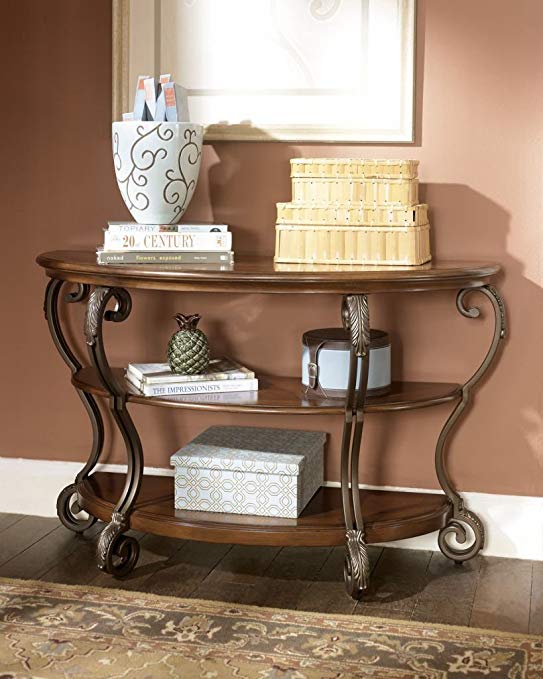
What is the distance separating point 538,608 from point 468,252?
3.17 ft

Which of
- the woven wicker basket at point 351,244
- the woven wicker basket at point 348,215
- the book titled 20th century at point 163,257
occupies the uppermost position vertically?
the woven wicker basket at point 348,215

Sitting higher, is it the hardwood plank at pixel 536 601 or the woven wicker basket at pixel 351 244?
the woven wicker basket at pixel 351 244

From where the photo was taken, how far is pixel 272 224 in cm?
302

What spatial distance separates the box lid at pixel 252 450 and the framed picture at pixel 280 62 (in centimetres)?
84

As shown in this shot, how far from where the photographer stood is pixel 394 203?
8.67 feet

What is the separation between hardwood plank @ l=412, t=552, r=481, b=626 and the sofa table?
0.04 metres

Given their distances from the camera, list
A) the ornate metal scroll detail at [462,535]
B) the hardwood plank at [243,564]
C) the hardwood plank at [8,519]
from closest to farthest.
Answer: the hardwood plank at [243,564]
the ornate metal scroll detail at [462,535]
the hardwood plank at [8,519]

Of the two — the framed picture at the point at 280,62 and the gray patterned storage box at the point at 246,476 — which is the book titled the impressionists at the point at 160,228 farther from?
the gray patterned storage box at the point at 246,476

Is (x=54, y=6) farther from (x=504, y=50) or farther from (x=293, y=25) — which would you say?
(x=504, y=50)

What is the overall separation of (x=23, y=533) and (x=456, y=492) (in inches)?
→ 51.1

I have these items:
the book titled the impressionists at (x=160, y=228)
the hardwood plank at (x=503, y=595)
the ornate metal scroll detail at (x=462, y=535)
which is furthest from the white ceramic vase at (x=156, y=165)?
the hardwood plank at (x=503, y=595)

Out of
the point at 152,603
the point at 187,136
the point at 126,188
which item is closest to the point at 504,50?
the point at 187,136

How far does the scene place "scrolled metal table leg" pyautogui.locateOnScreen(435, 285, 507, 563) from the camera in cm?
283

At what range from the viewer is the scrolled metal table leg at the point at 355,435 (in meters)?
2.52
